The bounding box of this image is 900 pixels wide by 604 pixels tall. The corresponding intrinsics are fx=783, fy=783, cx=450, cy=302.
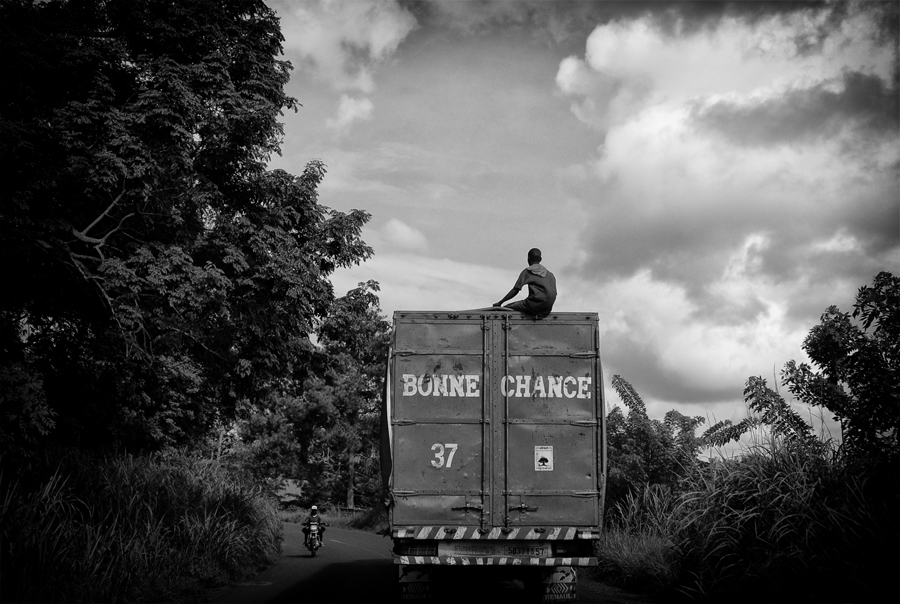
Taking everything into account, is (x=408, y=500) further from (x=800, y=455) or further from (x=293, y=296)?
(x=293, y=296)

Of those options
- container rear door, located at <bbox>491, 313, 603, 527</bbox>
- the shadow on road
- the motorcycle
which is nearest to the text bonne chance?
container rear door, located at <bbox>491, 313, 603, 527</bbox>

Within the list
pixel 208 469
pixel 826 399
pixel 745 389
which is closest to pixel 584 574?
pixel 745 389

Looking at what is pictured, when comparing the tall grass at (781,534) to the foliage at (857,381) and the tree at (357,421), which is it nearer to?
the foliage at (857,381)

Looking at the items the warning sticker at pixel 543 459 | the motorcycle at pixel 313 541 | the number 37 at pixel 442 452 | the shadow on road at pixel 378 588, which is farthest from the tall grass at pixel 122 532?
the warning sticker at pixel 543 459

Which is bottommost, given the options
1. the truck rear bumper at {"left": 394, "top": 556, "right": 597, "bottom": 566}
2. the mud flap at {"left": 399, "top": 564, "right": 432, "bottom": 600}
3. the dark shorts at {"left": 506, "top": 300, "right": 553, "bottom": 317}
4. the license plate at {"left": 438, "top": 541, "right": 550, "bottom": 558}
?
the mud flap at {"left": 399, "top": 564, "right": 432, "bottom": 600}

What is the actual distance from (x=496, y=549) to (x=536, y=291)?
3.15 m

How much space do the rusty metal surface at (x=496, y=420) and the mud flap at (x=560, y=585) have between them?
2.43 ft

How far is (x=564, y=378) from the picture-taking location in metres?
9.55

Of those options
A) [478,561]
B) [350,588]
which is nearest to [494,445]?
[478,561]

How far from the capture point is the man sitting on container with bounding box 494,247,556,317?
383 inches

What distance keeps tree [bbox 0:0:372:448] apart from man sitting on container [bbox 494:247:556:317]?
26.0 feet

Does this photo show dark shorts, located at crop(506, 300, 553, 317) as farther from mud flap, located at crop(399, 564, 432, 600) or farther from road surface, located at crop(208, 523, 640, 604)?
road surface, located at crop(208, 523, 640, 604)

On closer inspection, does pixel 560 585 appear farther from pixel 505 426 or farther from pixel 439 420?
pixel 439 420

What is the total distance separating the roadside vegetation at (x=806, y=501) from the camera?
794cm
